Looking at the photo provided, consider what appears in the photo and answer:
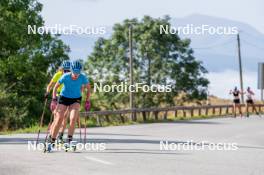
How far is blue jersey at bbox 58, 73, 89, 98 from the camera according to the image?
46.1ft

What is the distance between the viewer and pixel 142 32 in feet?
192

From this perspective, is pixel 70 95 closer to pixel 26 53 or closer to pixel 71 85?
pixel 71 85

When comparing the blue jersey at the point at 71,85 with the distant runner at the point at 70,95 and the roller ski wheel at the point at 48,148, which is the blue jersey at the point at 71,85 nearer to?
the distant runner at the point at 70,95

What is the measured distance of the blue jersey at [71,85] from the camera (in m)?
14.1

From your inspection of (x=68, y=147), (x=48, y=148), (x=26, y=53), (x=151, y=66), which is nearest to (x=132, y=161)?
(x=68, y=147)

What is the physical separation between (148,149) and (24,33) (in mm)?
32991

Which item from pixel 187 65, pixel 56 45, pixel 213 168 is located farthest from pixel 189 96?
pixel 213 168

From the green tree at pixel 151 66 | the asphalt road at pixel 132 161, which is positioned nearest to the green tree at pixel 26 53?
the green tree at pixel 151 66

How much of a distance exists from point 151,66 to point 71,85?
43.5 metres

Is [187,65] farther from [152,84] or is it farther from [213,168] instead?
[213,168]

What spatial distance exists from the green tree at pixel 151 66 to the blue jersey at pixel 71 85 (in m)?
41.8

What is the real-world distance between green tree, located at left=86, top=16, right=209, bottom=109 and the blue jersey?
41781 mm

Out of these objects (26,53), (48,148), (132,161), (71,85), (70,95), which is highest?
(26,53)

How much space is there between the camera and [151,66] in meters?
57.5
